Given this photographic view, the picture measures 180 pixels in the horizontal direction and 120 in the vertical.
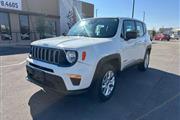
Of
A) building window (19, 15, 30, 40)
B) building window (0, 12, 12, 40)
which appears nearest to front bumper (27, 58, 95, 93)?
building window (0, 12, 12, 40)

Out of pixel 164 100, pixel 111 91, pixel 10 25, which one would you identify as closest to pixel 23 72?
pixel 111 91

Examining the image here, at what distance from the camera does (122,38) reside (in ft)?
15.7

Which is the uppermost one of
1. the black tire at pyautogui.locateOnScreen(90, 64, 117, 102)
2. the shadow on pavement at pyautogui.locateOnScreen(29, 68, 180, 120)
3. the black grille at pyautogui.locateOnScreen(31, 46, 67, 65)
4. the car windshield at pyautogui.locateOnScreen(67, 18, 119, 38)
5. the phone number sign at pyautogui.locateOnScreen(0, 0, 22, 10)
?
the phone number sign at pyautogui.locateOnScreen(0, 0, 22, 10)

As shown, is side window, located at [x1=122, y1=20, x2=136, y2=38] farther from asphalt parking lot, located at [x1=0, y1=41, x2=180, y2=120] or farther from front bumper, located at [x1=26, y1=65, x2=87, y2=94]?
A: front bumper, located at [x1=26, y1=65, x2=87, y2=94]

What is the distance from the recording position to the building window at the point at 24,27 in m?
19.9

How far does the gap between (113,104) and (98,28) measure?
6.58 ft

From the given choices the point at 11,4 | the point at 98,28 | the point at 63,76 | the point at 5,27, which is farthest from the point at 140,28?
the point at 11,4

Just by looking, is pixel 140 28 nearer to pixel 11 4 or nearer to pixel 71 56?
pixel 71 56

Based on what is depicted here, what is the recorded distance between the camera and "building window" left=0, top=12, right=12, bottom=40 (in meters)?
17.9

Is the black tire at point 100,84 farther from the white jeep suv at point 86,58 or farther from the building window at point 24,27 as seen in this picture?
the building window at point 24,27

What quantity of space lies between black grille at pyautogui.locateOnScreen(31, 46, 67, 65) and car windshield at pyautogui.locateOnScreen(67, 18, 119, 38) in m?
→ 1.33

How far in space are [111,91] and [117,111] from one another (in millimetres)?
763

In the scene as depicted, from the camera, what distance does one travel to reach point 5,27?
723 inches

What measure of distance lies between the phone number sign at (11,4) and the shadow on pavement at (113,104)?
16128mm
